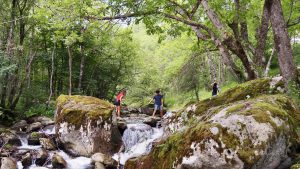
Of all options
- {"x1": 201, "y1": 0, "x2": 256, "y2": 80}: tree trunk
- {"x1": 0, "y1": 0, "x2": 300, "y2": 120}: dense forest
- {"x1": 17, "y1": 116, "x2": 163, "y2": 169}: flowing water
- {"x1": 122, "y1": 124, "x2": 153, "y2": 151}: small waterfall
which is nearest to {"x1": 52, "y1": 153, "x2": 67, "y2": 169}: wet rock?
{"x1": 17, "y1": 116, "x2": 163, "y2": 169}: flowing water

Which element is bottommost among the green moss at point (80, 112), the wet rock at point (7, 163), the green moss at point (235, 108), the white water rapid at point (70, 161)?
the white water rapid at point (70, 161)

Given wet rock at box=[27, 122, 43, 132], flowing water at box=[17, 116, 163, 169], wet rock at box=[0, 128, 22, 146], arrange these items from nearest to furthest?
flowing water at box=[17, 116, 163, 169]
wet rock at box=[0, 128, 22, 146]
wet rock at box=[27, 122, 43, 132]

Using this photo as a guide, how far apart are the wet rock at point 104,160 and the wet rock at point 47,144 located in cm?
225

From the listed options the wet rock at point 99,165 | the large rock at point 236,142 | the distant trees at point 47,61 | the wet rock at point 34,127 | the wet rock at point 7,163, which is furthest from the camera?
the distant trees at point 47,61

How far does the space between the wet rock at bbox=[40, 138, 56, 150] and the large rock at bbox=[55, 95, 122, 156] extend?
0.41 meters

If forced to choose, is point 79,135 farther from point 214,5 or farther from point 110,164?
point 214,5

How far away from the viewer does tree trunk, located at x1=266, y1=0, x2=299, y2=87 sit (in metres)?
7.48

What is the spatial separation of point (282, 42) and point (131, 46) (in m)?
23.1

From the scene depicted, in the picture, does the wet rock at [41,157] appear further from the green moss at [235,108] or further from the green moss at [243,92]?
the green moss at [235,108]

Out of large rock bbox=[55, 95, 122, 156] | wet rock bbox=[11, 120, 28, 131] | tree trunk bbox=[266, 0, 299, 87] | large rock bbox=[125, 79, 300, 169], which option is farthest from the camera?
wet rock bbox=[11, 120, 28, 131]

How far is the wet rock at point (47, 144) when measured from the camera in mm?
12477

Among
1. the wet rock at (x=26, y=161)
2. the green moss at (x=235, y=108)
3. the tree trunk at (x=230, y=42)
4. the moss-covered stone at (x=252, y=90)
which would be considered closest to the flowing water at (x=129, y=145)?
the wet rock at (x=26, y=161)

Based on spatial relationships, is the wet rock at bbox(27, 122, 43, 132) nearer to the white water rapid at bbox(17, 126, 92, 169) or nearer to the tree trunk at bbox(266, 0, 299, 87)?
the white water rapid at bbox(17, 126, 92, 169)

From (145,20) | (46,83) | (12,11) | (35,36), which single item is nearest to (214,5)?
(145,20)
